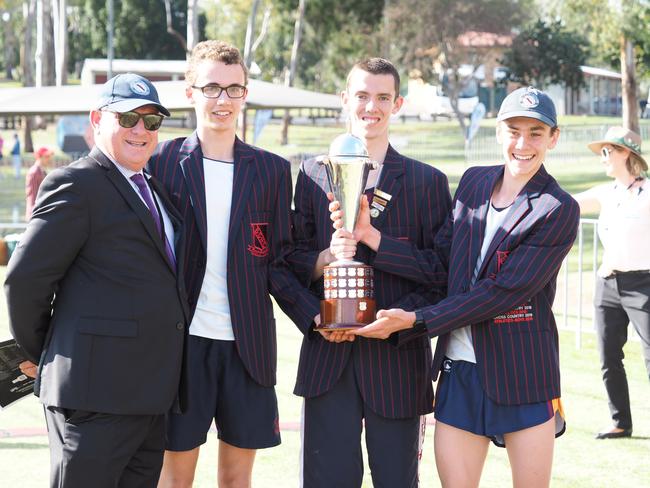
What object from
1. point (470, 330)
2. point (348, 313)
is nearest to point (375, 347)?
Answer: point (348, 313)

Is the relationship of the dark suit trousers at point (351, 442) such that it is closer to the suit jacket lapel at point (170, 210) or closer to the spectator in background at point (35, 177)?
the suit jacket lapel at point (170, 210)

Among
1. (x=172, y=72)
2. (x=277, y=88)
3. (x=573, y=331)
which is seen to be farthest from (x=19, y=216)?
(x=172, y=72)

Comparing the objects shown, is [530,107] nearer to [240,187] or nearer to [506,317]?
[506,317]

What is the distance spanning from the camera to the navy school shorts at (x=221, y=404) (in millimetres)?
4215

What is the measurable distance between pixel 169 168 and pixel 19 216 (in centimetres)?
2148

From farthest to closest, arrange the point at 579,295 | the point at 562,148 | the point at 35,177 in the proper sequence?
the point at 562,148 → the point at 35,177 → the point at 579,295

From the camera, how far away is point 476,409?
4.04 m

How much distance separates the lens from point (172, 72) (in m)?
53.0

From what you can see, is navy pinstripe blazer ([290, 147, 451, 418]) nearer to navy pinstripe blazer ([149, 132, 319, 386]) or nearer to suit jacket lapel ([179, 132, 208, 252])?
navy pinstripe blazer ([149, 132, 319, 386])

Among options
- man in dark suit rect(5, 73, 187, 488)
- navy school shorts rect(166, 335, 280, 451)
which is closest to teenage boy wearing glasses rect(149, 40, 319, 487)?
navy school shorts rect(166, 335, 280, 451)

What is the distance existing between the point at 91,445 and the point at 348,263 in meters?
1.25

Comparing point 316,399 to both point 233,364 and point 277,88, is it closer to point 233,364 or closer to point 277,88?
point 233,364

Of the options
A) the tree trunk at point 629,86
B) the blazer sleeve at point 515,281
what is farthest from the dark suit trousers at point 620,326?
the tree trunk at point 629,86

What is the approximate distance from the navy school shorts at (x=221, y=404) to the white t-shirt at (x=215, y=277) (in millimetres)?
50
